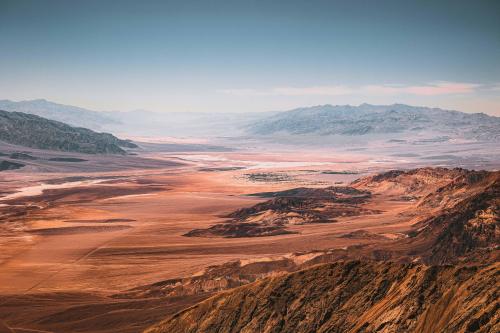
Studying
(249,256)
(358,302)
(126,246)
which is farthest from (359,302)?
(126,246)

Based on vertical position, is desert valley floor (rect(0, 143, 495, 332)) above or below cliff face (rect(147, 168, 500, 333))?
below

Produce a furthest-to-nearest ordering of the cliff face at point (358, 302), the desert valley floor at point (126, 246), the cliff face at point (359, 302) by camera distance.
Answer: the desert valley floor at point (126, 246) → the cliff face at point (358, 302) → the cliff face at point (359, 302)

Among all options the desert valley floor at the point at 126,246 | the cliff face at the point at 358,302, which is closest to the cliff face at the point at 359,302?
the cliff face at the point at 358,302

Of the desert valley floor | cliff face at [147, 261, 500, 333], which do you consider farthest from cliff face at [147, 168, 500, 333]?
the desert valley floor

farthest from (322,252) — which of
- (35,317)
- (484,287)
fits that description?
(484,287)

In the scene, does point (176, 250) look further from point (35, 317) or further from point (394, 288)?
point (394, 288)

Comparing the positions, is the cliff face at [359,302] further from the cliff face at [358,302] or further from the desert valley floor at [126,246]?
the desert valley floor at [126,246]

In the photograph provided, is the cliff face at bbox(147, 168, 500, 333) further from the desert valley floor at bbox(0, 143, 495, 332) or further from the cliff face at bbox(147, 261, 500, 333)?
A: the desert valley floor at bbox(0, 143, 495, 332)
